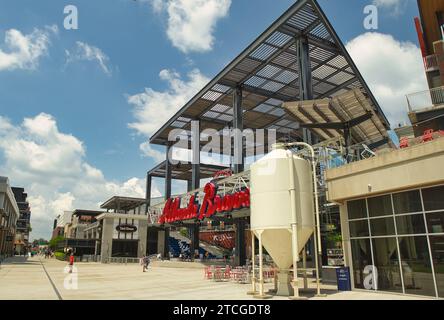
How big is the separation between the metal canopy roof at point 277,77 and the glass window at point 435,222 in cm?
937

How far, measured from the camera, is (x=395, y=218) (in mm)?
17062

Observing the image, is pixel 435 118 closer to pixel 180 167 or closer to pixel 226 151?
pixel 226 151

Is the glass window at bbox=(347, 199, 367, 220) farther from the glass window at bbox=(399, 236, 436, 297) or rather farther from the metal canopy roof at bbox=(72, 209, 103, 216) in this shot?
the metal canopy roof at bbox=(72, 209, 103, 216)

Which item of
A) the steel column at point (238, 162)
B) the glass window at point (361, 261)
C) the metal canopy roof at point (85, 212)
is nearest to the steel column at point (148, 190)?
the steel column at point (238, 162)

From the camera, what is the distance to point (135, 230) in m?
63.8

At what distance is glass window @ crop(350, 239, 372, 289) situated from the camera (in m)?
18.2

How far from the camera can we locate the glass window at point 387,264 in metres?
16.8

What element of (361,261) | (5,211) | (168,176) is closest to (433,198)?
(361,261)

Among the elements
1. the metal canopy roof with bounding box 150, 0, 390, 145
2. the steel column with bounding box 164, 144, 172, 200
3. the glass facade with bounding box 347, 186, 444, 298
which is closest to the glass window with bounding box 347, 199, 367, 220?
the glass facade with bounding box 347, 186, 444, 298

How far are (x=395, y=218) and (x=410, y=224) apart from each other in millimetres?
825

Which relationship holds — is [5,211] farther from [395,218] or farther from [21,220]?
[21,220]

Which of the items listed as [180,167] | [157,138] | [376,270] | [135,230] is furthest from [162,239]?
[376,270]

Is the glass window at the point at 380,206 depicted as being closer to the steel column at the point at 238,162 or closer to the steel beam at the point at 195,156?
the steel column at the point at 238,162
